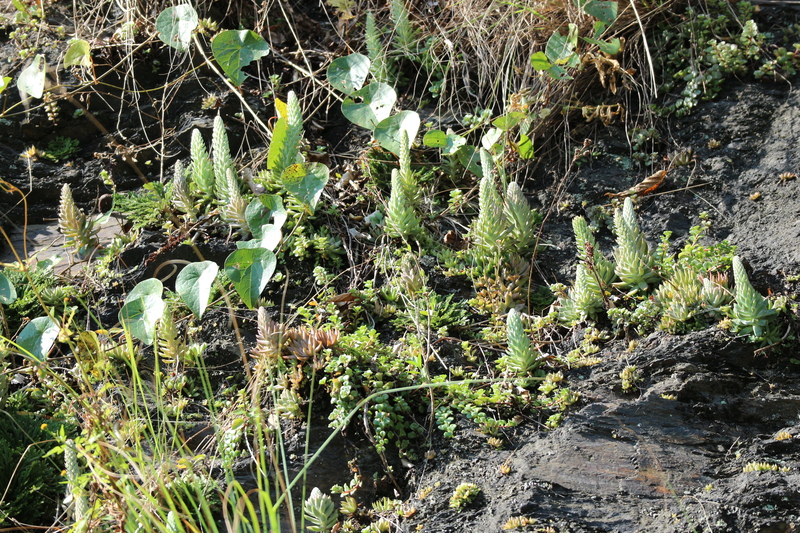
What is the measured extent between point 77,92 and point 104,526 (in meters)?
2.76

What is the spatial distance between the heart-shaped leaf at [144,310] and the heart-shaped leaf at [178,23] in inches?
61.3

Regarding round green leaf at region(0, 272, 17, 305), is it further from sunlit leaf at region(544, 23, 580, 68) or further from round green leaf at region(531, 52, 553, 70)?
sunlit leaf at region(544, 23, 580, 68)

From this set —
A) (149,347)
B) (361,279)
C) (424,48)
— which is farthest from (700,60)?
(149,347)

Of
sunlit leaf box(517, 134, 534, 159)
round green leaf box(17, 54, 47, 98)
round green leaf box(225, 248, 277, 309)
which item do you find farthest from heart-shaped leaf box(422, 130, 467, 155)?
round green leaf box(17, 54, 47, 98)

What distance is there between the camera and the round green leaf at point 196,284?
2768 millimetres

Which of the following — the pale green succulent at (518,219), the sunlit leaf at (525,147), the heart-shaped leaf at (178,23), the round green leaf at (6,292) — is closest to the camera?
the round green leaf at (6,292)

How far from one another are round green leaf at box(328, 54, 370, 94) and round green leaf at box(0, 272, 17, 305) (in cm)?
183

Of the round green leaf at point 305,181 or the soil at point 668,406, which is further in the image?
the round green leaf at point 305,181

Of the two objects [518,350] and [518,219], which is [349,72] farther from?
[518,350]

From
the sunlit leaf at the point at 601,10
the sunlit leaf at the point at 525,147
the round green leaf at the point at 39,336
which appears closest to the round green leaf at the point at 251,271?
the round green leaf at the point at 39,336

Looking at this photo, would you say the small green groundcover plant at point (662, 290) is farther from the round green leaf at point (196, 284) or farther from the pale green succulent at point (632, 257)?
the round green leaf at point (196, 284)

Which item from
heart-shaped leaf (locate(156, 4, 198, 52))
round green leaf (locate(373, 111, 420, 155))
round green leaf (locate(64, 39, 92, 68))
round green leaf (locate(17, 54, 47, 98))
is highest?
heart-shaped leaf (locate(156, 4, 198, 52))

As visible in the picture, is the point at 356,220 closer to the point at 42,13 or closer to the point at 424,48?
the point at 424,48

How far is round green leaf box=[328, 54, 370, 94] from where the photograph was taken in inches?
141
